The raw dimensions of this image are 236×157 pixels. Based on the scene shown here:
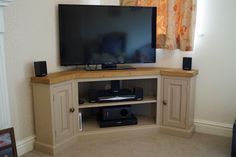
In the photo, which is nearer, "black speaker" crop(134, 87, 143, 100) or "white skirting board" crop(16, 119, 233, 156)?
"white skirting board" crop(16, 119, 233, 156)

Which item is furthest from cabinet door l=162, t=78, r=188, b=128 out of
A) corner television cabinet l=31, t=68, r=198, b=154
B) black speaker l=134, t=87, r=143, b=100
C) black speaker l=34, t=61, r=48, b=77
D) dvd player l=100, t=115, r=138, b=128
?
black speaker l=34, t=61, r=48, b=77

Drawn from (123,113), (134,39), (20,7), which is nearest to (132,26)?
(134,39)

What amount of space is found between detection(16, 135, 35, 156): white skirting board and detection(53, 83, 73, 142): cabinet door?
0.28 meters

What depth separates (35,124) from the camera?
254cm

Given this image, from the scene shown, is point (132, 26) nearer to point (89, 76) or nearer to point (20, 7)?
point (89, 76)

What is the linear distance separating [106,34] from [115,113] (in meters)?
0.93

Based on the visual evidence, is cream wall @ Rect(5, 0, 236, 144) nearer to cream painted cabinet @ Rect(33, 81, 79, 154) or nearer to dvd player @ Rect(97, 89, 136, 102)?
cream painted cabinet @ Rect(33, 81, 79, 154)

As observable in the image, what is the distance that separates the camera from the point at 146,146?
2619 millimetres

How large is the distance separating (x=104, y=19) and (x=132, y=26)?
34 cm

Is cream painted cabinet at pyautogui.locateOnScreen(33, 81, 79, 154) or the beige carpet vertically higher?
cream painted cabinet at pyautogui.locateOnScreen(33, 81, 79, 154)

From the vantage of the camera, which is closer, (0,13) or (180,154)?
(0,13)

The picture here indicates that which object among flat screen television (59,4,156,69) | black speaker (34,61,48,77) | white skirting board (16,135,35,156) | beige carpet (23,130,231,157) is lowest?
beige carpet (23,130,231,157)

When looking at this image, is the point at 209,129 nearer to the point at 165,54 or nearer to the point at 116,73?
the point at 165,54

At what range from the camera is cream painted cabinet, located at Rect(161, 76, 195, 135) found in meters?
2.77
